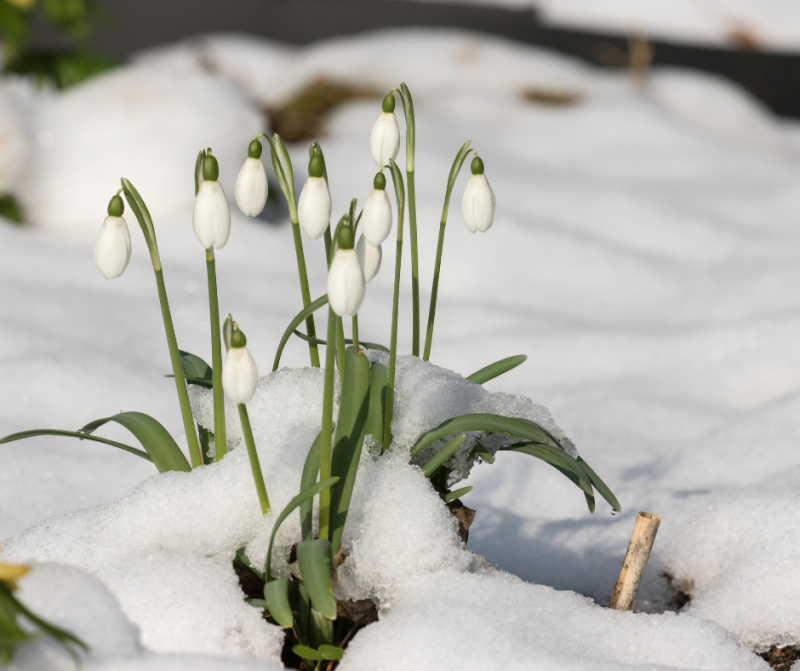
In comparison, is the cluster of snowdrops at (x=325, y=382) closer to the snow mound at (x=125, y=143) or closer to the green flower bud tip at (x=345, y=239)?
the green flower bud tip at (x=345, y=239)

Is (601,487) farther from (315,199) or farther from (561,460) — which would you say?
(315,199)

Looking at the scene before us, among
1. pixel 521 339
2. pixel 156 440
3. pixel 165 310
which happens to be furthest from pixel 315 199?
pixel 521 339

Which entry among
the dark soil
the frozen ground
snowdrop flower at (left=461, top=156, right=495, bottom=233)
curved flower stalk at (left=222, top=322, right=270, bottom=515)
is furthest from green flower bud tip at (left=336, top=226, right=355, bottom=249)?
the dark soil

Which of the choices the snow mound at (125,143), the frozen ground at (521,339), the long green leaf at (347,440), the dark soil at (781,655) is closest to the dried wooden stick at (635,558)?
the frozen ground at (521,339)

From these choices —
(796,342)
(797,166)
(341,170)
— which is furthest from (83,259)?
(797,166)

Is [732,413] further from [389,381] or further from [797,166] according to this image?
[797,166]

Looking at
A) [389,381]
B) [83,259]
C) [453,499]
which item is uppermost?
[389,381]
